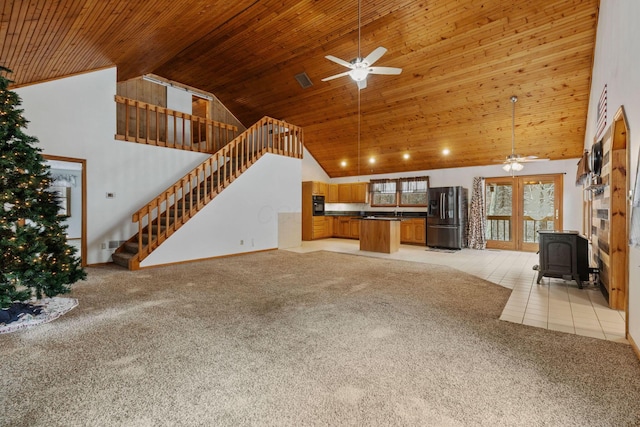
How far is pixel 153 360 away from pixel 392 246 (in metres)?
6.17

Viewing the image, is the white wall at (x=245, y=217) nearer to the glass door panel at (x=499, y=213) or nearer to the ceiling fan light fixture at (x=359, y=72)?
the ceiling fan light fixture at (x=359, y=72)

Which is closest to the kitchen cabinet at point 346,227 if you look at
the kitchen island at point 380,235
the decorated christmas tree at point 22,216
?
the kitchen island at point 380,235

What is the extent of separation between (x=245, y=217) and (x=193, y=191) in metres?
1.44

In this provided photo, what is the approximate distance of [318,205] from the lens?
10602 mm

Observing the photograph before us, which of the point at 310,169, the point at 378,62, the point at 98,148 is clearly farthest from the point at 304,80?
the point at 98,148

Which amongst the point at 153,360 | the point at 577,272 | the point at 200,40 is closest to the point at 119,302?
the point at 153,360

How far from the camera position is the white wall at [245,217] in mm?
6223

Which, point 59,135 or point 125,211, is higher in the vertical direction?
point 59,135

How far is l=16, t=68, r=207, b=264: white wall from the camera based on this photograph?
17.5 feet

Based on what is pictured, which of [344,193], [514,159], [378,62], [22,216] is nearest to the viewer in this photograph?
[22,216]

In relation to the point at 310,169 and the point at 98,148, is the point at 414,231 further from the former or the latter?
the point at 98,148

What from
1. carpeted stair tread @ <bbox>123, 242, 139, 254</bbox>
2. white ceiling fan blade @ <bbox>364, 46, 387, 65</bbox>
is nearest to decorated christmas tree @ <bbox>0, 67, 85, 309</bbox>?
carpeted stair tread @ <bbox>123, 242, 139, 254</bbox>

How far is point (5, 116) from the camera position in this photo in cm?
296

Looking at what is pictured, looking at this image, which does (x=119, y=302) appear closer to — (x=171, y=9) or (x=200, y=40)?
(x=171, y=9)
